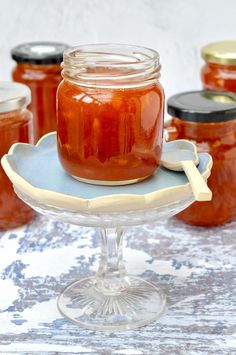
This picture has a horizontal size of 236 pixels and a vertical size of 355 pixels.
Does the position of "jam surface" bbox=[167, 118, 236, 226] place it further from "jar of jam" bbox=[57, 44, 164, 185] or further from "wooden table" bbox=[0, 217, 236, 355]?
"jar of jam" bbox=[57, 44, 164, 185]

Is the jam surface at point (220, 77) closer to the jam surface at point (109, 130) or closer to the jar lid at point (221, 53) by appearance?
the jar lid at point (221, 53)

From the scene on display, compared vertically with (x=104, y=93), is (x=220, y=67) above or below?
below

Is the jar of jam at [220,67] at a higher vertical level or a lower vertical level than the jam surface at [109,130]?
lower

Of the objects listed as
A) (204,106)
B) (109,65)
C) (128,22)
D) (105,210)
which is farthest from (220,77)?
(105,210)

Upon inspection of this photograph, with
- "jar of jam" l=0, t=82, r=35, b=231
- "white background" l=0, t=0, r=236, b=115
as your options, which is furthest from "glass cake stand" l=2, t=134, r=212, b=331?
"white background" l=0, t=0, r=236, b=115

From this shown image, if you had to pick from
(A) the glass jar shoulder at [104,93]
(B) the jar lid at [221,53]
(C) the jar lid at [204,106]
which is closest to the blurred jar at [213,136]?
(C) the jar lid at [204,106]

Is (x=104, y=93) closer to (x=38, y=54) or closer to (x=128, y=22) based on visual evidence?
(x=38, y=54)
